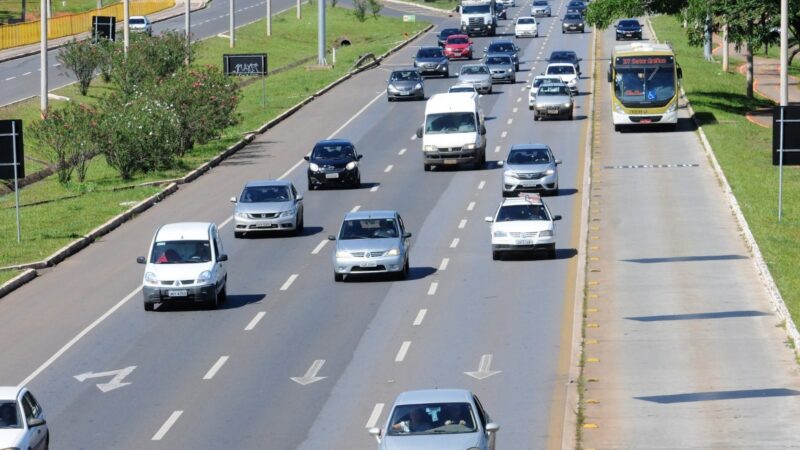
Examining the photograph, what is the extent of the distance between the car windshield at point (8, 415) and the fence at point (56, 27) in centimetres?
8898

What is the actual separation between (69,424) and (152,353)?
557 cm

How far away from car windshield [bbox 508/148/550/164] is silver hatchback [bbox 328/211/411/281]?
12038 mm

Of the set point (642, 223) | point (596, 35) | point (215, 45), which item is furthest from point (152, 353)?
point (596, 35)

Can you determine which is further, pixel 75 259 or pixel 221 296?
pixel 75 259

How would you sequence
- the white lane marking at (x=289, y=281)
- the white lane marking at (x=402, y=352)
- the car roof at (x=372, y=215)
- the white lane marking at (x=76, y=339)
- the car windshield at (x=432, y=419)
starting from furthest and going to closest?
the car roof at (x=372, y=215) → the white lane marking at (x=289, y=281) → the white lane marking at (x=402, y=352) → the white lane marking at (x=76, y=339) → the car windshield at (x=432, y=419)

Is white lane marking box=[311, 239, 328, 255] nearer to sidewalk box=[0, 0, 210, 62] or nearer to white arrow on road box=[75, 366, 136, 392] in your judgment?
white arrow on road box=[75, 366, 136, 392]

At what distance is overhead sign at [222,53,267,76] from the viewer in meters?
72.9

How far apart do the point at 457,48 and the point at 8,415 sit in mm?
79768

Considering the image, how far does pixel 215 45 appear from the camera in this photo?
108 meters

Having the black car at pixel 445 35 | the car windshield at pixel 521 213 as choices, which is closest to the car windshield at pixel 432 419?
the car windshield at pixel 521 213

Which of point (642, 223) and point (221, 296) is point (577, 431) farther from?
point (642, 223)

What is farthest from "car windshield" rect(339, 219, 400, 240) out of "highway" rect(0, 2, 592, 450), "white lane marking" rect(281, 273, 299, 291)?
"white lane marking" rect(281, 273, 299, 291)

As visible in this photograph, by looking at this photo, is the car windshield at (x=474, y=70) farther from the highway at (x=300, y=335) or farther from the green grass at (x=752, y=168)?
the highway at (x=300, y=335)

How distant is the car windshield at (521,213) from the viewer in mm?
40031
